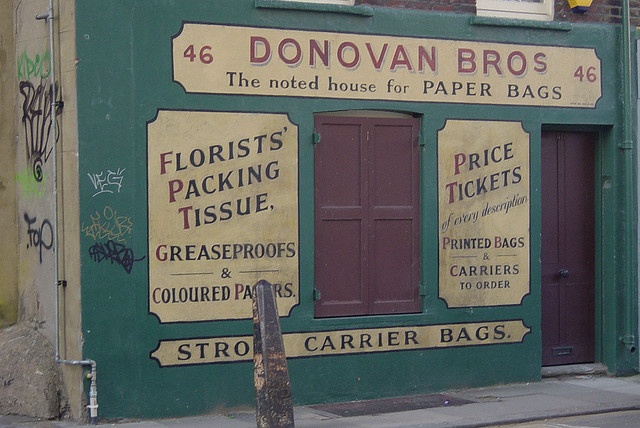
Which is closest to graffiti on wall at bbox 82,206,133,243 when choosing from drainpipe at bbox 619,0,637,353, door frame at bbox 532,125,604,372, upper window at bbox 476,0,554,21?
upper window at bbox 476,0,554,21

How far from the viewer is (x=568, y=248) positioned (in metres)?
11.9

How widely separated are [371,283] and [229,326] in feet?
5.31

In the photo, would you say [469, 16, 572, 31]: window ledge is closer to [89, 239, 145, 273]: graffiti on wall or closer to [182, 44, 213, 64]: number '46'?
[182, 44, 213, 64]: number '46'

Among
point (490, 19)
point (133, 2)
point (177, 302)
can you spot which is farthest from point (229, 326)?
point (490, 19)

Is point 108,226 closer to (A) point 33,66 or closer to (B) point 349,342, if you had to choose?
(A) point 33,66

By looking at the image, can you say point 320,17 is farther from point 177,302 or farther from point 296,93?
point 177,302

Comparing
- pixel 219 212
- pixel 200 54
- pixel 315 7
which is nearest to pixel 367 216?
pixel 219 212

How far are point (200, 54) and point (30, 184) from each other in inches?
82.7

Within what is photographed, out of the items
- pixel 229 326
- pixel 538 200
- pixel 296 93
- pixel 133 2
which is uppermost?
pixel 133 2

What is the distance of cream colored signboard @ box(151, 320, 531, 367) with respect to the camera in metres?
9.66

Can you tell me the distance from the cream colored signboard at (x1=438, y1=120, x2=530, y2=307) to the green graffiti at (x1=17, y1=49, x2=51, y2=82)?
157 inches

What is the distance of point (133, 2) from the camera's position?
9414 millimetres

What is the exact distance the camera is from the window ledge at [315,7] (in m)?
9.98

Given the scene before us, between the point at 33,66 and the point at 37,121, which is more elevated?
the point at 33,66
